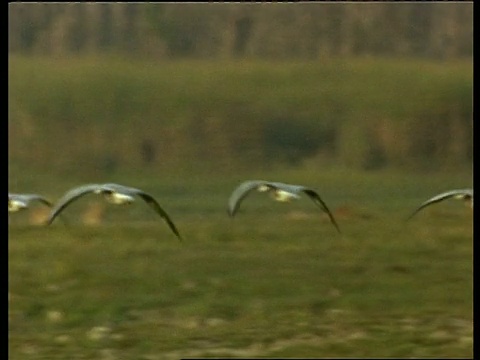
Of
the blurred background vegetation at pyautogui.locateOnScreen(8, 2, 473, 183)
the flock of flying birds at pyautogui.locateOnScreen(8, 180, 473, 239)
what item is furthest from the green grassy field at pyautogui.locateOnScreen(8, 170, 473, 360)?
the flock of flying birds at pyautogui.locateOnScreen(8, 180, 473, 239)

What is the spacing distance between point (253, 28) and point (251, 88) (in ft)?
0.41

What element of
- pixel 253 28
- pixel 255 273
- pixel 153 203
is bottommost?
pixel 255 273

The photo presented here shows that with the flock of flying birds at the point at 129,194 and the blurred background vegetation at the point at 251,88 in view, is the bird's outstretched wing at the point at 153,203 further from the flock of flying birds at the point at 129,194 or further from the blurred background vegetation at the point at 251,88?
the blurred background vegetation at the point at 251,88

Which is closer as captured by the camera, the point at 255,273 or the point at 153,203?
the point at 153,203

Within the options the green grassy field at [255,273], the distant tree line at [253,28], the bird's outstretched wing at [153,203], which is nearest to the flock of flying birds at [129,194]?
the bird's outstretched wing at [153,203]

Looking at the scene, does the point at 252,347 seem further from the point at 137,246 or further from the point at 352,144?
the point at 352,144

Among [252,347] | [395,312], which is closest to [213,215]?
[252,347]

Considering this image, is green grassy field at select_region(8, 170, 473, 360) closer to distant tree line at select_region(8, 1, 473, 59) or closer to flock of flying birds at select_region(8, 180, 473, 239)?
distant tree line at select_region(8, 1, 473, 59)

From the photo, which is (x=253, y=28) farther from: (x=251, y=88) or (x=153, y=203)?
(x=153, y=203)

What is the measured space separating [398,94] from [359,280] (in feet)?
1.31

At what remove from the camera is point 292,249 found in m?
1.38

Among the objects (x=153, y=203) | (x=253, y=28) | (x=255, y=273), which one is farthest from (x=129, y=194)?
(x=253, y=28)

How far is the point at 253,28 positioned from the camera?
4.62 feet

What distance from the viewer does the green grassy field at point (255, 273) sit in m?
1.28
